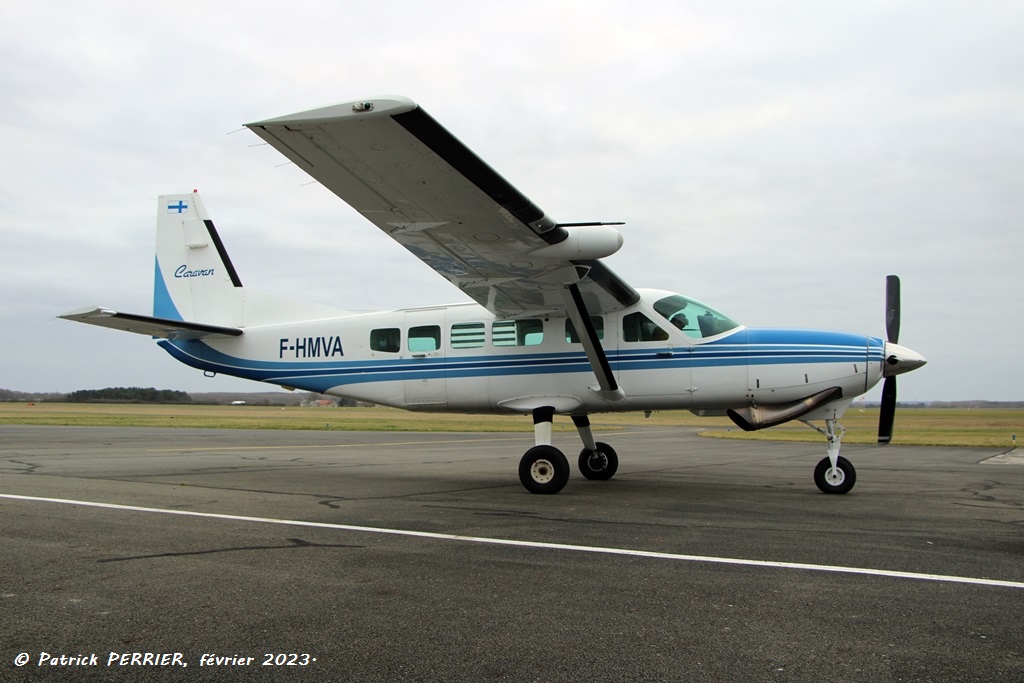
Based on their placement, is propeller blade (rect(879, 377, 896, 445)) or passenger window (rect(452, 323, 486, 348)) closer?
propeller blade (rect(879, 377, 896, 445))

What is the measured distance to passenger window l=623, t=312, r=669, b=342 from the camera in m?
11.3

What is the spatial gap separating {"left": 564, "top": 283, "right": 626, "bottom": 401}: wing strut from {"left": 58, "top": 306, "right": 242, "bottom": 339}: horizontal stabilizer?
6.90 metres

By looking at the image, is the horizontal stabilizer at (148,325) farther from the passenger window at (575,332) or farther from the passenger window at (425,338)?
Answer: the passenger window at (575,332)

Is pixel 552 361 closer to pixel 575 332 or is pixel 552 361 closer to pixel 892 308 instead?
pixel 575 332

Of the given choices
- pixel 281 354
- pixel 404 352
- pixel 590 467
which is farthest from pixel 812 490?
pixel 281 354

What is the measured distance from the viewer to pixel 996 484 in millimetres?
12195

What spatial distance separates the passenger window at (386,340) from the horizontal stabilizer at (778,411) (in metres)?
5.61

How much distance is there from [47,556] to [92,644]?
101 inches

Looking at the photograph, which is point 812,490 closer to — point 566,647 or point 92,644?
point 566,647

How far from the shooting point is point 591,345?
1066 cm

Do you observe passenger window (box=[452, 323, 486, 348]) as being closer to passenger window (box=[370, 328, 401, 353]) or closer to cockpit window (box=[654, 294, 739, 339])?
passenger window (box=[370, 328, 401, 353])

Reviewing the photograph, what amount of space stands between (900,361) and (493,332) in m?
6.10

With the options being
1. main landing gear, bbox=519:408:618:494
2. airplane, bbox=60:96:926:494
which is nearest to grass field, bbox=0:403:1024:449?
airplane, bbox=60:96:926:494

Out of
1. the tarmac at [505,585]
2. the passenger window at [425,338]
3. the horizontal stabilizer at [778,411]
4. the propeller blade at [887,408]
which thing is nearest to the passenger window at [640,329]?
the horizontal stabilizer at [778,411]
